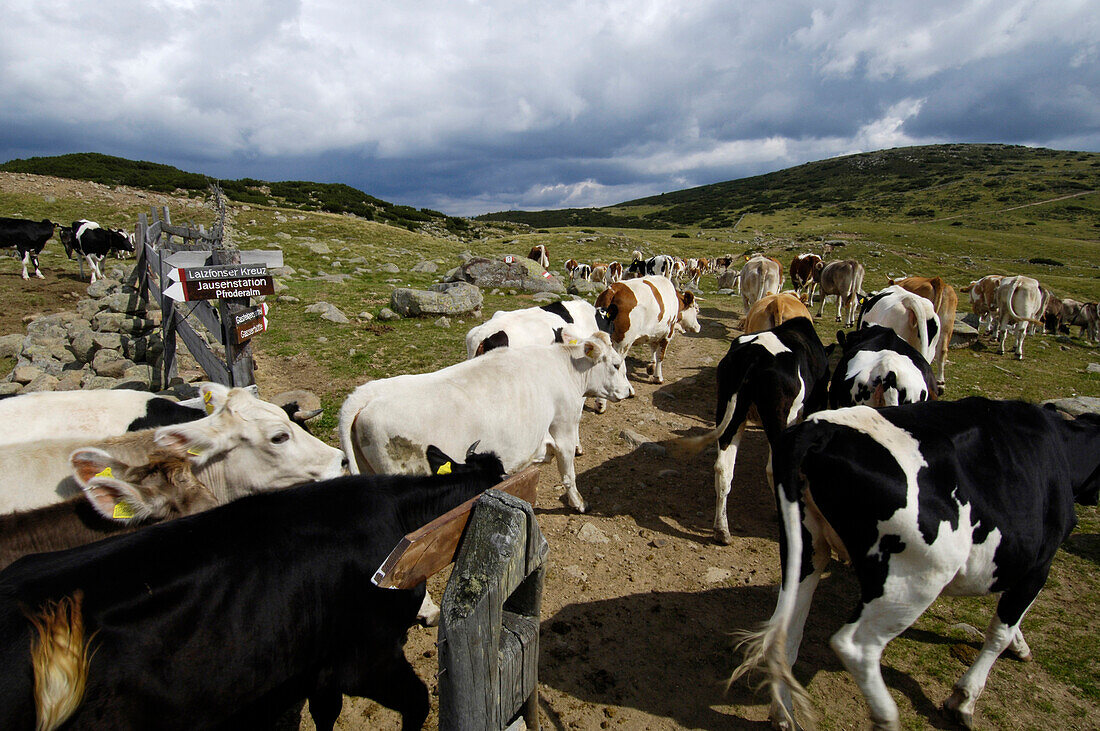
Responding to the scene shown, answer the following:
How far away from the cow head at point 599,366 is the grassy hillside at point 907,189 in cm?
8800

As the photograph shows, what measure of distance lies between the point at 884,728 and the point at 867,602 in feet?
2.49

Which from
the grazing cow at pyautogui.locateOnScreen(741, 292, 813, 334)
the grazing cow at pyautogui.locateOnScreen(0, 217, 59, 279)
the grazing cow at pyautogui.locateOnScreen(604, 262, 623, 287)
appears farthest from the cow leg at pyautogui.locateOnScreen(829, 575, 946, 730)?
the grazing cow at pyautogui.locateOnScreen(0, 217, 59, 279)

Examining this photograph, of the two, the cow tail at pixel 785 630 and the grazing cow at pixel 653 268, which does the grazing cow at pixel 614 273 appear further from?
the cow tail at pixel 785 630

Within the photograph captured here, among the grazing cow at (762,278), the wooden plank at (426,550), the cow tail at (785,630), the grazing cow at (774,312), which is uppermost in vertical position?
A: the grazing cow at (762,278)

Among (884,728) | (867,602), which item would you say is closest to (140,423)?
(867,602)

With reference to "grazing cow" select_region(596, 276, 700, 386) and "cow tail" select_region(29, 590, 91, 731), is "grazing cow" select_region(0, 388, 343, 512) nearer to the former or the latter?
"cow tail" select_region(29, 590, 91, 731)

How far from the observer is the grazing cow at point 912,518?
282 centimetres

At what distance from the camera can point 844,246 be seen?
4131cm

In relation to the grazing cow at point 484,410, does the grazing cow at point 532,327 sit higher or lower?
higher

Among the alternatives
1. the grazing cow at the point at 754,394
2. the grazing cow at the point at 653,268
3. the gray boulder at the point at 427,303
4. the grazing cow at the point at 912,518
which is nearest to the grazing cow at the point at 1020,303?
the grazing cow at the point at 653,268

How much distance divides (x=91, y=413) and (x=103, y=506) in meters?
1.66

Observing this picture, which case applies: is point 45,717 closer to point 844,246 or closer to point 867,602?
point 867,602

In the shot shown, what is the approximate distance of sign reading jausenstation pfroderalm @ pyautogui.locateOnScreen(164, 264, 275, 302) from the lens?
4.48m

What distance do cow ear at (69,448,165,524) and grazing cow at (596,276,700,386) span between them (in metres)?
8.00
